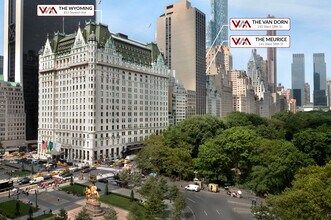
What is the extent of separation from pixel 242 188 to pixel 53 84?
295ft

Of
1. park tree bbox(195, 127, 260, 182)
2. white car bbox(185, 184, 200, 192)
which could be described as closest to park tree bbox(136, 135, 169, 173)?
park tree bbox(195, 127, 260, 182)

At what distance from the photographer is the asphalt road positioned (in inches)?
2062

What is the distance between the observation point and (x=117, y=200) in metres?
61.5

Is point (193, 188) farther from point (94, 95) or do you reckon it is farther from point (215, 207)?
point (94, 95)

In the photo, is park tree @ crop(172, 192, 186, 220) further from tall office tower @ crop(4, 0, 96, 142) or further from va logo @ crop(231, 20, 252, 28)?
tall office tower @ crop(4, 0, 96, 142)

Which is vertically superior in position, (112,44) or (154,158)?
(112,44)

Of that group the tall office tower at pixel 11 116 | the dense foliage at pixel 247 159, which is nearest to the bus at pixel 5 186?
the dense foliage at pixel 247 159

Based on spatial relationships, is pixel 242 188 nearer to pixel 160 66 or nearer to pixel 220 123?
pixel 220 123

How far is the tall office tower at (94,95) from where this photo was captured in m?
108

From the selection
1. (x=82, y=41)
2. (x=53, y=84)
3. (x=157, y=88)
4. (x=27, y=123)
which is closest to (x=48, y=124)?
(x=53, y=84)

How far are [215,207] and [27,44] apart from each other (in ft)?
425
